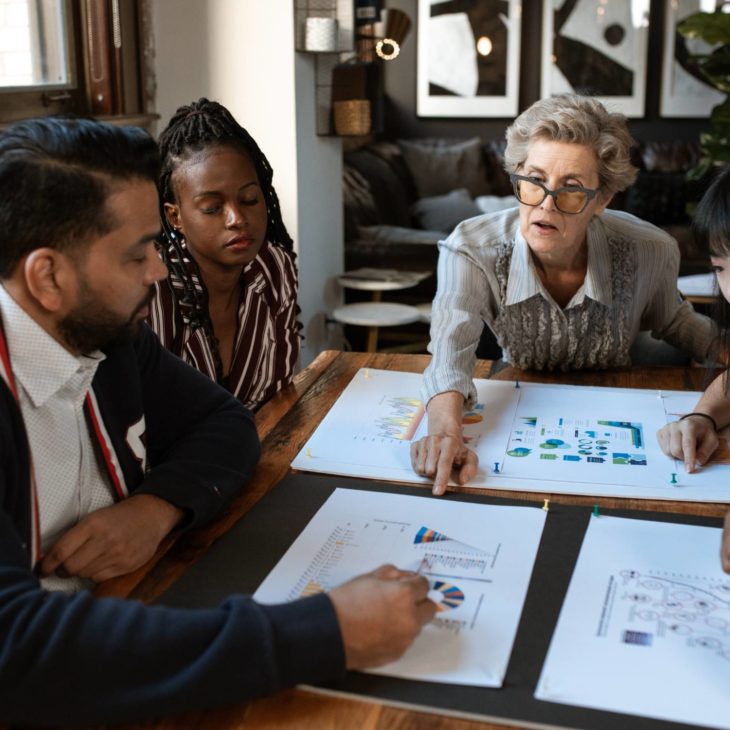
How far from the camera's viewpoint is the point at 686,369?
1908 millimetres

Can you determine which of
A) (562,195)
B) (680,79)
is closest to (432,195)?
(680,79)

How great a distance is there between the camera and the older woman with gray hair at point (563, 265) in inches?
71.6

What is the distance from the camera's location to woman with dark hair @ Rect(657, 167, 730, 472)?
55.4 inches

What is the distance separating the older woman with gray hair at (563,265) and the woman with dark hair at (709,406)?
0.30 metres


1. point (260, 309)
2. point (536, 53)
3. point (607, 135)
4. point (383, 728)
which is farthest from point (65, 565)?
point (536, 53)

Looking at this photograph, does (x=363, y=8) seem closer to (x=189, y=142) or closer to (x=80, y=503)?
(x=189, y=142)

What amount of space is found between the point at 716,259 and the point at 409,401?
57 centimetres

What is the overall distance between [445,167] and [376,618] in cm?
607

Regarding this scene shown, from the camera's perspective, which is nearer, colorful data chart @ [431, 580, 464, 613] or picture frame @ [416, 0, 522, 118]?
colorful data chart @ [431, 580, 464, 613]

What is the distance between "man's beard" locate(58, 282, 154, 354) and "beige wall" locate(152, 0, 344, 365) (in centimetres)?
248

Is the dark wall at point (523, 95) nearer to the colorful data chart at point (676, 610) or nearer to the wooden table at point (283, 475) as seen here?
the wooden table at point (283, 475)

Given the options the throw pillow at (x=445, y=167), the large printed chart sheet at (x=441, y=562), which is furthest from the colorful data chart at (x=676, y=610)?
the throw pillow at (x=445, y=167)

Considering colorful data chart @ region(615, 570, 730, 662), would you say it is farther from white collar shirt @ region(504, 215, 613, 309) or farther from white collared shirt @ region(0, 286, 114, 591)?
white collar shirt @ region(504, 215, 613, 309)

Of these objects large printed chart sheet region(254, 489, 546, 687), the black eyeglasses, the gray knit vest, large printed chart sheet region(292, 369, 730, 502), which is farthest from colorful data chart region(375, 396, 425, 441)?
the black eyeglasses
